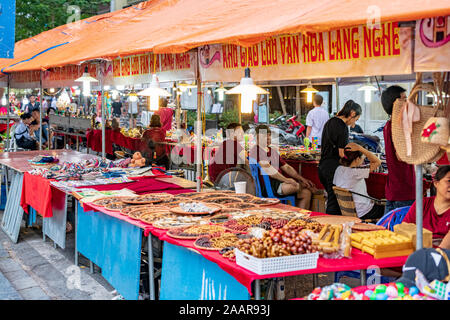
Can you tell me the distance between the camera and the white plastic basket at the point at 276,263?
317 cm

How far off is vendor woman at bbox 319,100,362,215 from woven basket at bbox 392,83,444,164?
10.1ft

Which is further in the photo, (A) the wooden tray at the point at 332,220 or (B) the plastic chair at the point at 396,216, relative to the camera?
(B) the plastic chair at the point at 396,216

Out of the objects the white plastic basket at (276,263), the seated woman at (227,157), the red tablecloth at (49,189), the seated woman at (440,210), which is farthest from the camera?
the seated woman at (227,157)

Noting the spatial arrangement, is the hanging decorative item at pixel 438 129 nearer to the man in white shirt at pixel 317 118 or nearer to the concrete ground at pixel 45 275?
the concrete ground at pixel 45 275

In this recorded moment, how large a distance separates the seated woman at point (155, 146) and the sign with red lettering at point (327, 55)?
577 centimetres

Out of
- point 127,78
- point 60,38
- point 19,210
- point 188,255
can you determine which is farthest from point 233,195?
point 60,38

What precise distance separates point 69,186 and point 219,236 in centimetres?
323

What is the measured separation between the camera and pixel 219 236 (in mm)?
3998

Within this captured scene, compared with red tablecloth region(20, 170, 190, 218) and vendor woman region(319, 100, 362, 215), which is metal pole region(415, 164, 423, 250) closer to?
vendor woman region(319, 100, 362, 215)

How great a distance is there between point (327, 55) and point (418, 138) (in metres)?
1.20

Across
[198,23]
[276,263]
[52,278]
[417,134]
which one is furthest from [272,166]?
[276,263]

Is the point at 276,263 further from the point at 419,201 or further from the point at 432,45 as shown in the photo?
the point at 432,45

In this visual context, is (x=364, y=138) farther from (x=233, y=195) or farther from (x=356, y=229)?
(x=356, y=229)

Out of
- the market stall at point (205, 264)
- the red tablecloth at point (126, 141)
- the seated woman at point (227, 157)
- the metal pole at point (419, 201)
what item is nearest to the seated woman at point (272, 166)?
the seated woman at point (227, 157)
